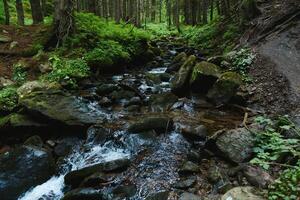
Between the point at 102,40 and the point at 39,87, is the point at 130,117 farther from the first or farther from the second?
the point at 102,40

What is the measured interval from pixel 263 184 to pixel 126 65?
1030cm

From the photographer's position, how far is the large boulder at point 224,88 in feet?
30.2

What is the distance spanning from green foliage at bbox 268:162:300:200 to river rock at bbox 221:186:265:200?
22 cm

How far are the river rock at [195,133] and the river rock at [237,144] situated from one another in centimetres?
73

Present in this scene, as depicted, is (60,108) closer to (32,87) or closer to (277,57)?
(32,87)

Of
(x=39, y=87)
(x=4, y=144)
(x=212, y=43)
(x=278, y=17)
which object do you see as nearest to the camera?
(x=4, y=144)

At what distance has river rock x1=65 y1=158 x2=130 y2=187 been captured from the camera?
6312 millimetres

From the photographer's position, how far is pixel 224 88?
30.6 feet

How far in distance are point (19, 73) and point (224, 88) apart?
6.55 meters

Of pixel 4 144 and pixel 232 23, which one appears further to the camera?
pixel 232 23

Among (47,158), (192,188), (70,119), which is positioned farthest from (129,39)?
(192,188)

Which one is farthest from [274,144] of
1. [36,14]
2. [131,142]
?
[36,14]

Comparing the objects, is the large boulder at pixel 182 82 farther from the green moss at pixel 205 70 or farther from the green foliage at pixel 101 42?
the green foliage at pixel 101 42

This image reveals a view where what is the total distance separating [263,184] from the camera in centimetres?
534
